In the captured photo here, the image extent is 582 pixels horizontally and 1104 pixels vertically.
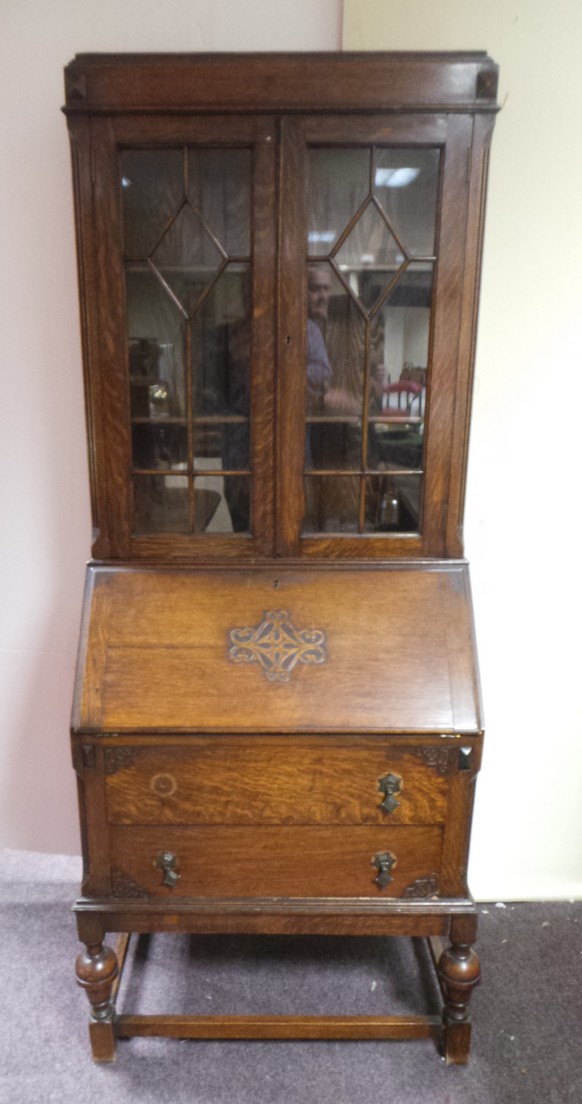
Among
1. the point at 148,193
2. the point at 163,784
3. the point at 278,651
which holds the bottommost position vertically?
the point at 163,784

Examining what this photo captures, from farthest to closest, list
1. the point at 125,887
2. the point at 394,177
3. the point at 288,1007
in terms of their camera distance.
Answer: the point at 288,1007, the point at 125,887, the point at 394,177

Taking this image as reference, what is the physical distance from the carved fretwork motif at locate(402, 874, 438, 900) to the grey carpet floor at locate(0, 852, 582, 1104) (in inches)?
15.4

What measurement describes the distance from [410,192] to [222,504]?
2.19 ft

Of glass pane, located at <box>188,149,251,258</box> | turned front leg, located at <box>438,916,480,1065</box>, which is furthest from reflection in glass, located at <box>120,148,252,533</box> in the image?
turned front leg, located at <box>438,916,480,1065</box>

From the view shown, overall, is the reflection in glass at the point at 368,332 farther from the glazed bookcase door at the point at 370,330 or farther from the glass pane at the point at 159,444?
the glass pane at the point at 159,444

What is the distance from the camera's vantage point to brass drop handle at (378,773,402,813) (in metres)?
1.39

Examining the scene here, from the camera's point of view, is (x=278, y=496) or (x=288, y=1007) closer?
(x=278, y=496)

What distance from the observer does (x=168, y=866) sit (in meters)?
1.44

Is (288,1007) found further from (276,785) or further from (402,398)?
(402,398)

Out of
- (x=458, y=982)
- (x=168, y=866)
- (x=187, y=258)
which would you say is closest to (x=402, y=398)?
(x=187, y=258)

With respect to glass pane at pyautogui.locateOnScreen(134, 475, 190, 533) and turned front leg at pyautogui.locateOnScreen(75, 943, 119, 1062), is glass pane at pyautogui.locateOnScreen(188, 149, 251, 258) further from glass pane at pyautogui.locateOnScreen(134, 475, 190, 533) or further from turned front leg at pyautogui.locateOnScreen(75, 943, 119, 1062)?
turned front leg at pyautogui.locateOnScreen(75, 943, 119, 1062)

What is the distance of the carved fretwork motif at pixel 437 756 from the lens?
1388mm

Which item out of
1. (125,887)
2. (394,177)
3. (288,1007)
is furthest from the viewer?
(288,1007)

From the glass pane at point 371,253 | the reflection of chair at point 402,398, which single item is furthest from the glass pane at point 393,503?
the glass pane at point 371,253
